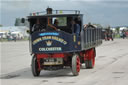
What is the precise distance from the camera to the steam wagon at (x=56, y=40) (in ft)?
43.2

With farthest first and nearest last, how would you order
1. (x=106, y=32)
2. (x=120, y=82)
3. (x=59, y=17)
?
(x=106, y=32)
(x=59, y=17)
(x=120, y=82)

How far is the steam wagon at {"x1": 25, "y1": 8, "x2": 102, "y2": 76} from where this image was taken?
518 inches

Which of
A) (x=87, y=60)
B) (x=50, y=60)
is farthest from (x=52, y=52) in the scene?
(x=87, y=60)

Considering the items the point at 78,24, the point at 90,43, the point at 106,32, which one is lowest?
the point at 106,32

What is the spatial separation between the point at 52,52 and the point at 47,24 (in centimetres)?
144

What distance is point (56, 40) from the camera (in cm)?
1315

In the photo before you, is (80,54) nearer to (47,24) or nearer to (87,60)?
(87,60)

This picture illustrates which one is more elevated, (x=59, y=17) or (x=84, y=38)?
(x=59, y=17)

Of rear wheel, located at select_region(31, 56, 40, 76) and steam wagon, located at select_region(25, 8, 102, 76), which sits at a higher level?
steam wagon, located at select_region(25, 8, 102, 76)

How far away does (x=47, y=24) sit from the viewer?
14070 millimetres

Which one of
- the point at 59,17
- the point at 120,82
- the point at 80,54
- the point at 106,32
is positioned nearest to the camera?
the point at 120,82

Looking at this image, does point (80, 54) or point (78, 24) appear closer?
point (78, 24)

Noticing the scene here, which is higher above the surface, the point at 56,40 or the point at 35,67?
the point at 56,40

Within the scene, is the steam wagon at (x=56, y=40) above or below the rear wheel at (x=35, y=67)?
above
